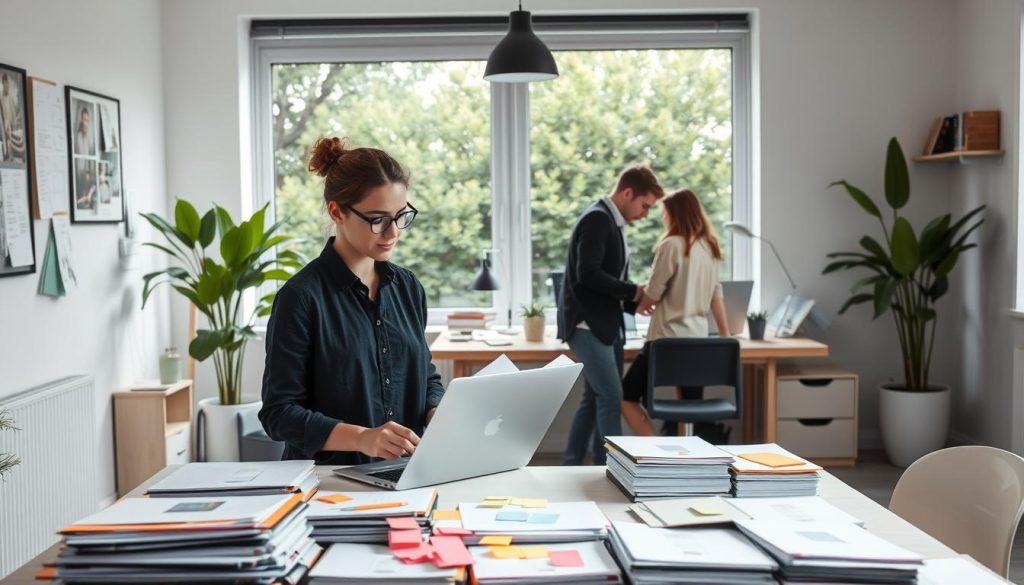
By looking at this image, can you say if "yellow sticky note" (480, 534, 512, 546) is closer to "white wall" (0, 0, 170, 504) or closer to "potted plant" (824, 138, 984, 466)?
"white wall" (0, 0, 170, 504)

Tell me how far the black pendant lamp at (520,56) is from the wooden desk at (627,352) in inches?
54.4

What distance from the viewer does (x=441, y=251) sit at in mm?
5883

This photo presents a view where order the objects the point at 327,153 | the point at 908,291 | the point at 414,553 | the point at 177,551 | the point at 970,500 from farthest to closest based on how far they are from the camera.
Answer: the point at 908,291 < the point at 327,153 < the point at 970,500 < the point at 414,553 < the point at 177,551

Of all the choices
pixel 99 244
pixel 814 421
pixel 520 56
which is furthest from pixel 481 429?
pixel 814 421

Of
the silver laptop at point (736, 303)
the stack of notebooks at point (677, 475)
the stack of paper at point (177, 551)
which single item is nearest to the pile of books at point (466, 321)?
the silver laptop at point (736, 303)

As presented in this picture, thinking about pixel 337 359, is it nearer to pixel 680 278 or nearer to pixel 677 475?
pixel 677 475

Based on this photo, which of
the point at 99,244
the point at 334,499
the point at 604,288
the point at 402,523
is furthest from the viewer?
the point at 99,244

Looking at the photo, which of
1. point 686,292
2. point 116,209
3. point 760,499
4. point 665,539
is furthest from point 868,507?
point 116,209

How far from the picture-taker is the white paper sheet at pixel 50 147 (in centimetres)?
400

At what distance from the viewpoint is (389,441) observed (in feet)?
6.48

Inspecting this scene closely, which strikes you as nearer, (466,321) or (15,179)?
(15,179)

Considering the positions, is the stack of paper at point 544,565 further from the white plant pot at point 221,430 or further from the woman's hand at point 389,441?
the white plant pot at point 221,430

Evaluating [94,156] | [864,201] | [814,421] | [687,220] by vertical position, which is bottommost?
[814,421]

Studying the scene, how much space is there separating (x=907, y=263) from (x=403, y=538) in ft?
13.6
